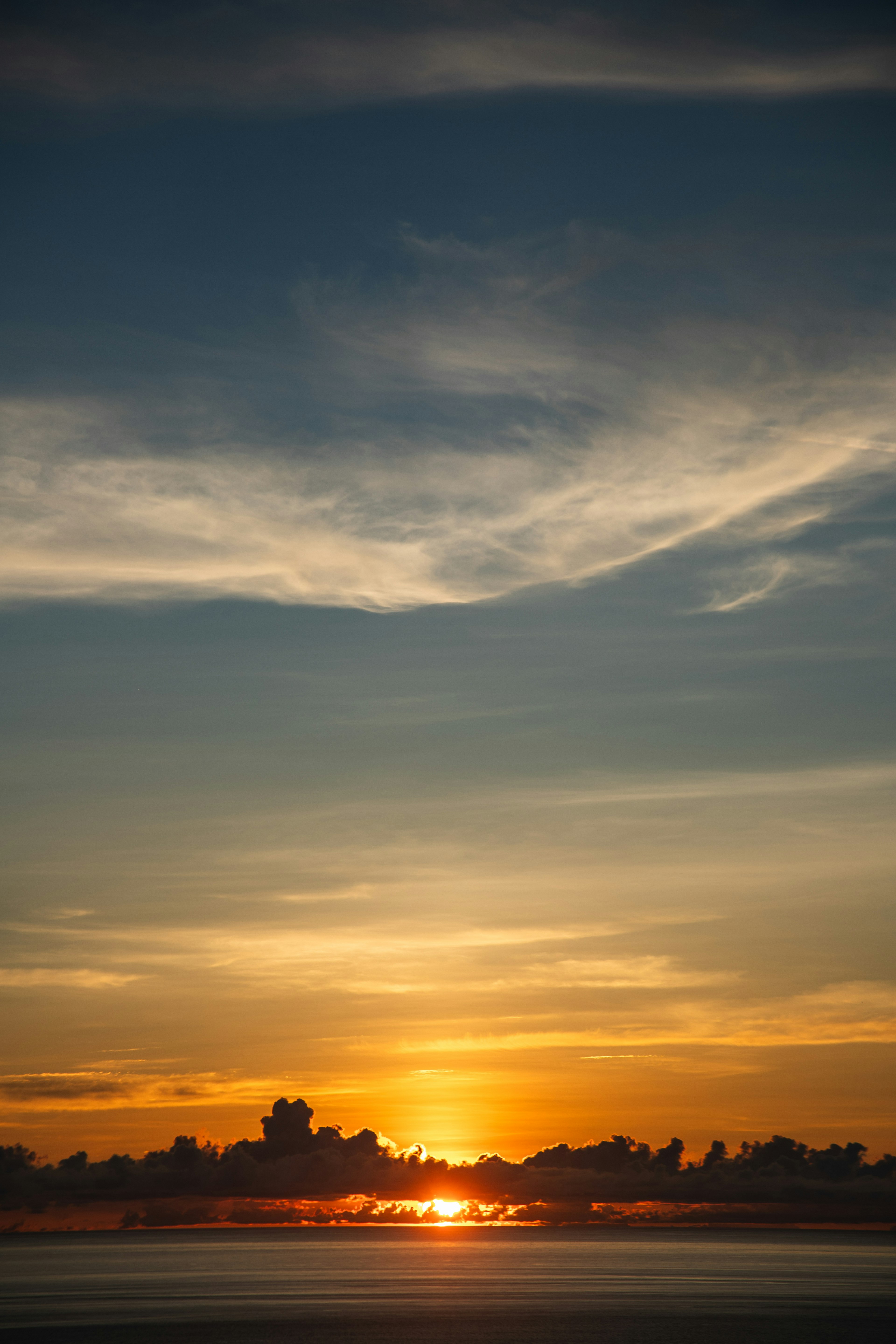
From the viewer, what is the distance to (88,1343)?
19212cm

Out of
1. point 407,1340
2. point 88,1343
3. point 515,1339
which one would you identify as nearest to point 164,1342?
point 88,1343

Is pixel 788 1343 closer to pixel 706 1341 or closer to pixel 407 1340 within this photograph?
pixel 706 1341

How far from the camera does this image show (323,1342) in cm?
19475

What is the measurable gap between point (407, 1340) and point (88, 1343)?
53.4 metres

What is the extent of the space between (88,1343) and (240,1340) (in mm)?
25161

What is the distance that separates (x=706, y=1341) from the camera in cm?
19350

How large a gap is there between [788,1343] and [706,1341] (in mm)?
14600

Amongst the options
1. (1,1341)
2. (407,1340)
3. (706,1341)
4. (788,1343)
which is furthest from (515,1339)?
(1,1341)

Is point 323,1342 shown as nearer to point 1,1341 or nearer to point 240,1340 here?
point 240,1340

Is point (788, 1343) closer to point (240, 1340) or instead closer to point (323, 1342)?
point (323, 1342)

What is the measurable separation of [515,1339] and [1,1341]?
89.0 meters

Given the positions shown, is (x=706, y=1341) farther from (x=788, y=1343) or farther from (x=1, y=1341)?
(x=1, y=1341)

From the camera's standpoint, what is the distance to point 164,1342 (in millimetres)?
196375

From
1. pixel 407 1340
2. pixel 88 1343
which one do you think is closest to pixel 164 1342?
pixel 88 1343
